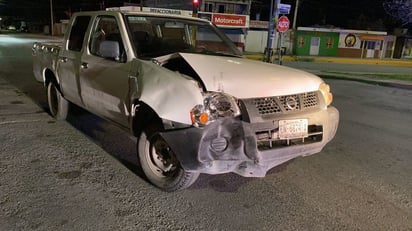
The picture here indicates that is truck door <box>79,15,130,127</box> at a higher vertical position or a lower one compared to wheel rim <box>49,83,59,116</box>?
higher

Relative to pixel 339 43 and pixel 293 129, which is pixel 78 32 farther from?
pixel 339 43

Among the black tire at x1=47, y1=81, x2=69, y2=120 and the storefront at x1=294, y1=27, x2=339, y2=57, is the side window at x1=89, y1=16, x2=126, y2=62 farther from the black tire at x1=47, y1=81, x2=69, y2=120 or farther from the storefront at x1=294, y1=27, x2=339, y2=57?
the storefront at x1=294, y1=27, x2=339, y2=57

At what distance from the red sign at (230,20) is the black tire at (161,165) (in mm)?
25204

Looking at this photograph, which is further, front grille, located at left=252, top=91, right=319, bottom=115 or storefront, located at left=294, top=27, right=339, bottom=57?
storefront, located at left=294, top=27, right=339, bottom=57

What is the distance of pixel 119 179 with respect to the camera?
4.02 m

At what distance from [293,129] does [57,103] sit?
449cm

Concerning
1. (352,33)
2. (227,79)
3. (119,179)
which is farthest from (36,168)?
(352,33)

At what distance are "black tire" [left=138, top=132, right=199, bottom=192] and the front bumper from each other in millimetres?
320

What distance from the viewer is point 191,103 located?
3.24 meters

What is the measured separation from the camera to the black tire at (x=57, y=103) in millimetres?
6188

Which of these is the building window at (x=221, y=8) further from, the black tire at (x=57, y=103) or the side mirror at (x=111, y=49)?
the side mirror at (x=111, y=49)

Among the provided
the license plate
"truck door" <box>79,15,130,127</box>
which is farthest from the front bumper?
"truck door" <box>79,15,130,127</box>

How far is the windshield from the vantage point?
4.38 meters

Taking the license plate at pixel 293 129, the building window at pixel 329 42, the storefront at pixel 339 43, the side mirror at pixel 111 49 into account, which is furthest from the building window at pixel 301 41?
the license plate at pixel 293 129
